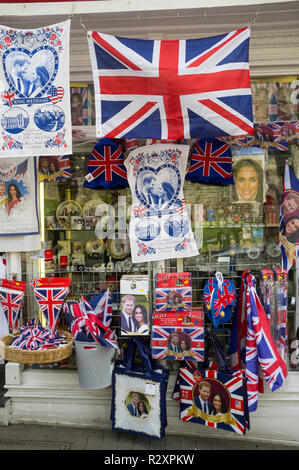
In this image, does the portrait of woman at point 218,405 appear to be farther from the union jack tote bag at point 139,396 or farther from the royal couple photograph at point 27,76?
the royal couple photograph at point 27,76

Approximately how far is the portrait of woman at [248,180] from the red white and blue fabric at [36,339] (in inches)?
96.4

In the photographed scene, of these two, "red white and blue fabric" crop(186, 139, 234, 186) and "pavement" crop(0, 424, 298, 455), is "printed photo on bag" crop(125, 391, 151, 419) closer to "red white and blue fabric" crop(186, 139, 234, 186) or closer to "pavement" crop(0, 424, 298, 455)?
"pavement" crop(0, 424, 298, 455)

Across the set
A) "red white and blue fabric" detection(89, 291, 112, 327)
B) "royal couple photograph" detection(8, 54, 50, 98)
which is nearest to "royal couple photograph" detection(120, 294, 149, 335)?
"red white and blue fabric" detection(89, 291, 112, 327)

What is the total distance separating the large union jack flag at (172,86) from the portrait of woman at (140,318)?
5.55ft

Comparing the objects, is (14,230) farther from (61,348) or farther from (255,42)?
(255,42)

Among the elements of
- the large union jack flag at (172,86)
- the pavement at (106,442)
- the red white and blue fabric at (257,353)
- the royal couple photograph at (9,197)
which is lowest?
the pavement at (106,442)

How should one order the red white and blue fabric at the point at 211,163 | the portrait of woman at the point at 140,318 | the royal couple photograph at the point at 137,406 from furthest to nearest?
the red white and blue fabric at the point at 211,163, the portrait of woman at the point at 140,318, the royal couple photograph at the point at 137,406

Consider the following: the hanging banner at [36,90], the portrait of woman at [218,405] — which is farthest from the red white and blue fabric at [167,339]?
the hanging banner at [36,90]

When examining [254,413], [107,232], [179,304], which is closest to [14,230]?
[107,232]

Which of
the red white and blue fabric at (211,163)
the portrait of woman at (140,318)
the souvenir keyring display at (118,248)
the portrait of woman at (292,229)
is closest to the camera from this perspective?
the portrait of woman at (140,318)

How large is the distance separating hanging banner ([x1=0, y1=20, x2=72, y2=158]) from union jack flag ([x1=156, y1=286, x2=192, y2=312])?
1.67 meters

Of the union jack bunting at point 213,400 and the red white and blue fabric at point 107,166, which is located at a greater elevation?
the red white and blue fabric at point 107,166

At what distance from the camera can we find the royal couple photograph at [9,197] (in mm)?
3775

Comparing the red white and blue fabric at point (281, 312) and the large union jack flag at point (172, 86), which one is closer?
the large union jack flag at point (172, 86)
